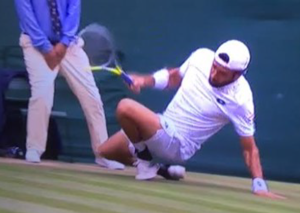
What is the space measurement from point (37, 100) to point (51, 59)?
0.30m

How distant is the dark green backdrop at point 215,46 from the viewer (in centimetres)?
725

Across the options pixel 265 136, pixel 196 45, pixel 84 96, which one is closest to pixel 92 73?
pixel 84 96

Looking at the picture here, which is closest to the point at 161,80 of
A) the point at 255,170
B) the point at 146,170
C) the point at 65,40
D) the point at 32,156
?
the point at 146,170

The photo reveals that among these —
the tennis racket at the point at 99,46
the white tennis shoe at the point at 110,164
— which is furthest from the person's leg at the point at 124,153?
the tennis racket at the point at 99,46

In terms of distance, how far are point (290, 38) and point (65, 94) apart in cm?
183

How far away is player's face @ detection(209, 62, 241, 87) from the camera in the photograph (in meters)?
5.94

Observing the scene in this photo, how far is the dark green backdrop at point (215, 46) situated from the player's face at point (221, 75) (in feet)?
4.34

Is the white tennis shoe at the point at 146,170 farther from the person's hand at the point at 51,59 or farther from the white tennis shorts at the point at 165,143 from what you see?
the person's hand at the point at 51,59

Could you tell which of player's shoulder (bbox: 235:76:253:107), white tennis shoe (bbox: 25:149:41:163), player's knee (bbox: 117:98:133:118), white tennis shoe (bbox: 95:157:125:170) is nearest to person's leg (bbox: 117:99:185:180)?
player's knee (bbox: 117:98:133:118)

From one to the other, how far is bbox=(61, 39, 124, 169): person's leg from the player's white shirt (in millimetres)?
1181

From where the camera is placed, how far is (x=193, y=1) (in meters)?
7.59

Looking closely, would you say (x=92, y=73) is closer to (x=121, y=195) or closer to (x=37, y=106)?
(x=37, y=106)

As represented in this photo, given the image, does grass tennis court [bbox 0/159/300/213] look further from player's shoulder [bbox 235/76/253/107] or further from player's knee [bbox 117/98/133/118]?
player's shoulder [bbox 235/76/253/107]

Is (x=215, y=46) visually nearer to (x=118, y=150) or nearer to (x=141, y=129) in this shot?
(x=118, y=150)
